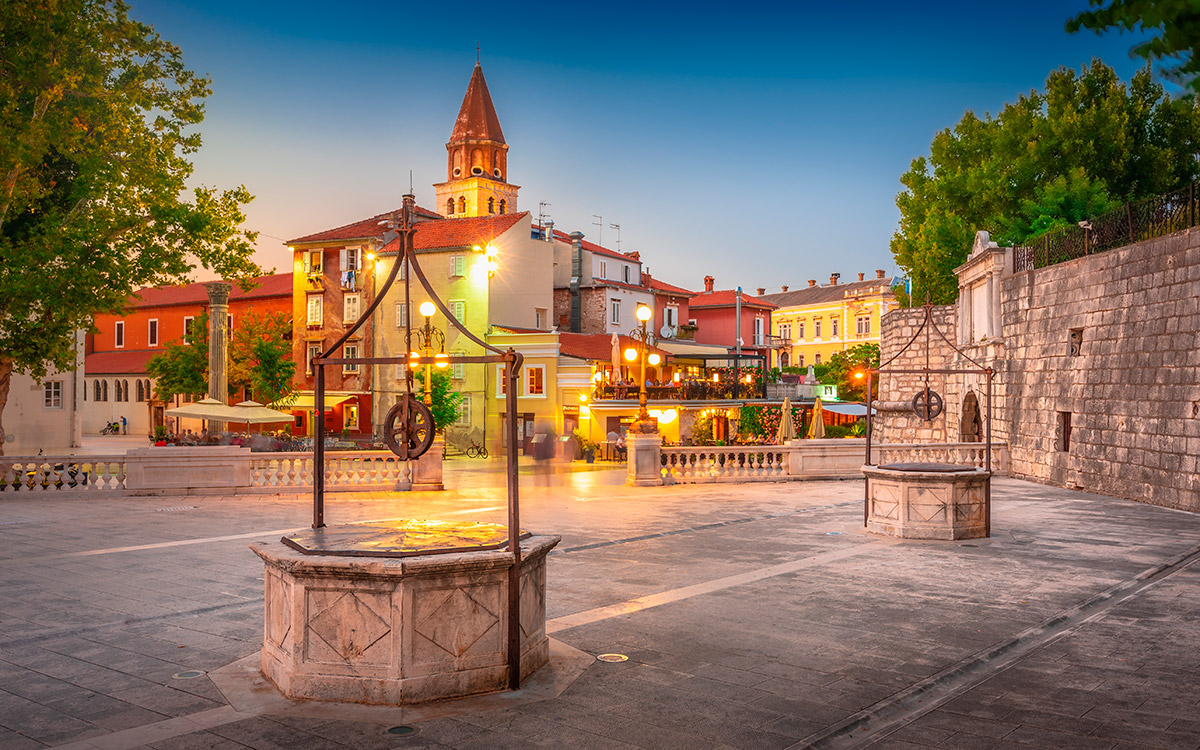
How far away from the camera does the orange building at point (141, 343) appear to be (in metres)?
58.7

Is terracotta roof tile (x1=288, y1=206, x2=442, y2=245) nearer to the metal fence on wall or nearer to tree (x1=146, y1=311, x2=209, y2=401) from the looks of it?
tree (x1=146, y1=311, x2=209, y2=401)

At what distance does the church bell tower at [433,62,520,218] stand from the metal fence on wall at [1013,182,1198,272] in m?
54.0

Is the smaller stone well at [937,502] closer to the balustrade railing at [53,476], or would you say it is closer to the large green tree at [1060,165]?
the balustrade railing at [53,476]

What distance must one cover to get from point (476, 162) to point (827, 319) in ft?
113

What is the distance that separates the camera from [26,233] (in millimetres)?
21391

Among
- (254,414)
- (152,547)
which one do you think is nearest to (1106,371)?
(152,547)

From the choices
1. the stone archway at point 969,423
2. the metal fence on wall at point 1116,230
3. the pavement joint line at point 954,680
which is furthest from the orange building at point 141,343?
the pavement joint line at point 954,680

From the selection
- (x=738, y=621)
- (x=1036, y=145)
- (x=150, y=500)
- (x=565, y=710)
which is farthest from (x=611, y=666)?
(x=1036, y=145)

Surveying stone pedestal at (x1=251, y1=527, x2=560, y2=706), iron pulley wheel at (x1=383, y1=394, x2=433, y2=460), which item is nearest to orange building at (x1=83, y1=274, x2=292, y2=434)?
iron pulley wheel at (x1=383, y1=394, x2=433, y2=460)

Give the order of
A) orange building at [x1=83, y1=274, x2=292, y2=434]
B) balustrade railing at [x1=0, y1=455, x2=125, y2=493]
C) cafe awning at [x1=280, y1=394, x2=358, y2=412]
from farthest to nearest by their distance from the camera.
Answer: orange building at [x1=83, y1=274, x2=292, y2=434]
cafe awning at [x1=280, y1=394, x2=358, y2=412]
balustrade railing at [x1=0, y1=455, x2=125, y2=493]

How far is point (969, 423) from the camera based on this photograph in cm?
2781

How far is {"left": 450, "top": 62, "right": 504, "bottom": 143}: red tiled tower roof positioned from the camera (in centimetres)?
7394

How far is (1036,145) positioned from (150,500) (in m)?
32.6

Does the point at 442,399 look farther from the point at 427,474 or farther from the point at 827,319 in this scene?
the point at 827,319
